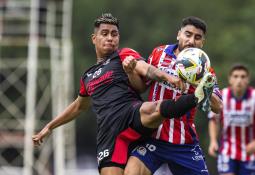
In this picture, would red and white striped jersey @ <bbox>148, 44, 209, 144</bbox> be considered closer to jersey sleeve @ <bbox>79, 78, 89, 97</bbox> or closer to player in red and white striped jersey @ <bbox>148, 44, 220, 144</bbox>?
player in red and white striped jersey @ <bbox>148, 44, 220, 144</bbox>

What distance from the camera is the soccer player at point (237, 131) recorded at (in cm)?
1362

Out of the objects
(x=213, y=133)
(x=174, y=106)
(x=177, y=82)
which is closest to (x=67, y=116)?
(x=174, y=106)

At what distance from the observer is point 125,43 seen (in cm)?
Answer: 4444

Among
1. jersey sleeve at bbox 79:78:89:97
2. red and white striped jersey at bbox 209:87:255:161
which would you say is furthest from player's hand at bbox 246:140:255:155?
jersey sleeve at bbox 79:78:89:97

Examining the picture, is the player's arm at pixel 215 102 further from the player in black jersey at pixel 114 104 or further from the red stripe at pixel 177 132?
the player in black jersey at pixel 114 104

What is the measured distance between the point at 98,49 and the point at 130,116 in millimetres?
955

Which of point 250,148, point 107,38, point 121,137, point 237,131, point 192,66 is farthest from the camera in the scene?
point 237,131

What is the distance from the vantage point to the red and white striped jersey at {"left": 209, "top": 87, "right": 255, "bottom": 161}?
13641 millimetres

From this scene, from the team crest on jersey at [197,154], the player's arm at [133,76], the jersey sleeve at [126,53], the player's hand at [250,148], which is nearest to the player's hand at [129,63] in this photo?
the player's arm at [133,76]

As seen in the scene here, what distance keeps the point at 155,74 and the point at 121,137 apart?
98cm

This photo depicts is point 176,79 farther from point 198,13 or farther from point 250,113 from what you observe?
point 198,13

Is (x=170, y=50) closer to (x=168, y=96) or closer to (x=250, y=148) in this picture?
(x=168, y=96)

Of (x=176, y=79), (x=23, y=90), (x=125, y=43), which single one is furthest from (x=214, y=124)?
(x=125, y=43)

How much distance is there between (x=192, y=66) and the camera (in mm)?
8906
